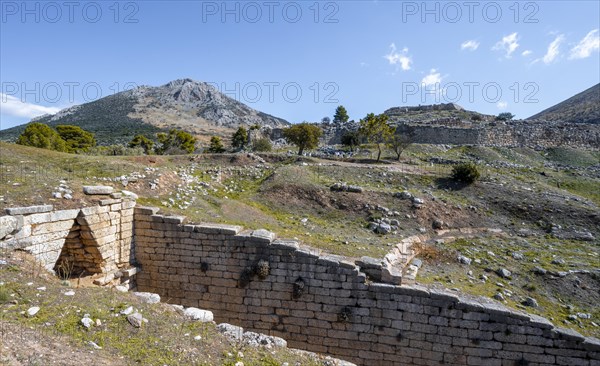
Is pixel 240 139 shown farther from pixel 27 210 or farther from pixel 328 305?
pixel 328 305

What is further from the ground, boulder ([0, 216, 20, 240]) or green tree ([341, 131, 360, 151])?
green tree ([341, 131, 360, 151])

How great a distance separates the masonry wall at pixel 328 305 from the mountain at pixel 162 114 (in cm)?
6118

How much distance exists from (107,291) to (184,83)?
137 metres

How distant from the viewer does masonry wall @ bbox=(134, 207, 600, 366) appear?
273 inches

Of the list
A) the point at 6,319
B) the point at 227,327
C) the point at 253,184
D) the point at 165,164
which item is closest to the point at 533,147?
the point at 253,184

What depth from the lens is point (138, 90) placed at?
12350 centimetres

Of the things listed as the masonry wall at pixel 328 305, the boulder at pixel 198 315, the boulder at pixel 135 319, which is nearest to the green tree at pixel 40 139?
the masonry wall at pixel 328 305

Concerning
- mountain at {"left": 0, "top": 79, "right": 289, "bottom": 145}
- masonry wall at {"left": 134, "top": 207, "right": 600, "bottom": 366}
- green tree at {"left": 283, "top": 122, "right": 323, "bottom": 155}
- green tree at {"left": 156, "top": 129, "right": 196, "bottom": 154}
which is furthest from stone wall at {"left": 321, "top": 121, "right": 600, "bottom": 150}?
mountain at {"left": 0, "top": 79, "right": 289, "bottom": 145}

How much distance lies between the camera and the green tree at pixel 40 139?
27.1 meters

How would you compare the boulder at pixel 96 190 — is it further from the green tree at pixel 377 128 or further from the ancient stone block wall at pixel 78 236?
the green tree at pixel 377 128

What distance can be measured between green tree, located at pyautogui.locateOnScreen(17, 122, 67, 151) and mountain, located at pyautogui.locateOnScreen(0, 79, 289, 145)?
33.6 metres

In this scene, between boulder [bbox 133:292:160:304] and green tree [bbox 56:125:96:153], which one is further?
green tree [bbox 56:125:96:153]

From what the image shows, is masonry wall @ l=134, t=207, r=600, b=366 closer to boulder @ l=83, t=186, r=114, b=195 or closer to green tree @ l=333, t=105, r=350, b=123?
boulder @ l=83, t=186, r=114, b=195

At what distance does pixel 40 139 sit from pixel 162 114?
80642 mm
